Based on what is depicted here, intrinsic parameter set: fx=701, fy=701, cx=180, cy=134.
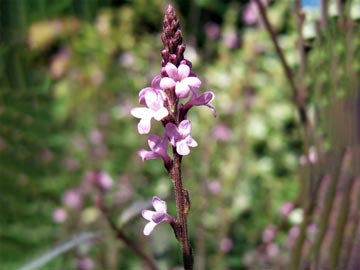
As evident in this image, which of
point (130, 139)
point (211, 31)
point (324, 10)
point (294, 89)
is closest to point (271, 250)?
point (294, 89)

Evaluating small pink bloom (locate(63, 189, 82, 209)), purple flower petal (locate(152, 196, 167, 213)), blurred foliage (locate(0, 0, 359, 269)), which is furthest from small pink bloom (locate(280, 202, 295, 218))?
small pink bloom (locate(63, 189, 82, 209))

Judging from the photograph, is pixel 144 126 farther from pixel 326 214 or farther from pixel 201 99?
pixel 326 214

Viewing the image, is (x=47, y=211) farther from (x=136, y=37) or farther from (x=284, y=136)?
(x=136, y=37)

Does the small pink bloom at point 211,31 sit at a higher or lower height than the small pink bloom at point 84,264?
higher

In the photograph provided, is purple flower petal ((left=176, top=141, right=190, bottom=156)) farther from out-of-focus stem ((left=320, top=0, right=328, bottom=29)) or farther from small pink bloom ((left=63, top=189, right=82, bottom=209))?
small pink bloom ((left=63, top=189, right=82, bottom=209))

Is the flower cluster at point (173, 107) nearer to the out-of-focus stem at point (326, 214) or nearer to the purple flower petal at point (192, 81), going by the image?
the purple flower petal at point (192, 81)

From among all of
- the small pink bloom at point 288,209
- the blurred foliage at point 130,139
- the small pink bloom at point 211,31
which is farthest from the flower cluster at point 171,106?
the small pink bloom at point 211,31
